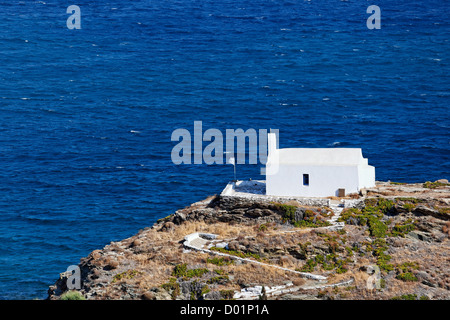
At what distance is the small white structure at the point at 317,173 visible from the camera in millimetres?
78000

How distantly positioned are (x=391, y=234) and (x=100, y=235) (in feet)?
136

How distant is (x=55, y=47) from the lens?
17175cm

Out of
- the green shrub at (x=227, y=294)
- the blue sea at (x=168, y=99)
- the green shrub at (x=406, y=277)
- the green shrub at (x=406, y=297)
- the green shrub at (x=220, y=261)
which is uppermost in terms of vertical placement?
the blue sea at (x=168, y=99)

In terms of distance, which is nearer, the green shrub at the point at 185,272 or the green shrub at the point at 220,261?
the green shrub at the point at 185,272

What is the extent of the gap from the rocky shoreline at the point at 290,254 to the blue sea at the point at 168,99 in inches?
820

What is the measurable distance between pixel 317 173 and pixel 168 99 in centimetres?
7456

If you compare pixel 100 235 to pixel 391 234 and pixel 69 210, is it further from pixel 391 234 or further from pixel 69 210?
pixel 391 234

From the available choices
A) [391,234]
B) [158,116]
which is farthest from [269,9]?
[391,234]

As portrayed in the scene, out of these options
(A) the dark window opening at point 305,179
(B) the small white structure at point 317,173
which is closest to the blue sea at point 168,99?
(B) the small white structure at point 317,173

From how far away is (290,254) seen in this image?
71.5m

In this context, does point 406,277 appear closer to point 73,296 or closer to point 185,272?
point 185,272

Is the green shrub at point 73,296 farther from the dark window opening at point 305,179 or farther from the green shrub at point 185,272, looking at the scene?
the dark window opening at point 305,179

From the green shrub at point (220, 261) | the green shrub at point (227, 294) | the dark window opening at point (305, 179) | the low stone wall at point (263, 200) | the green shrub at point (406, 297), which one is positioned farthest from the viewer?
the dark window opening at point (305, 179)

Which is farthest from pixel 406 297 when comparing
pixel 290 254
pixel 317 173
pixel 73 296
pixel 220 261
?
pixel 73 296
